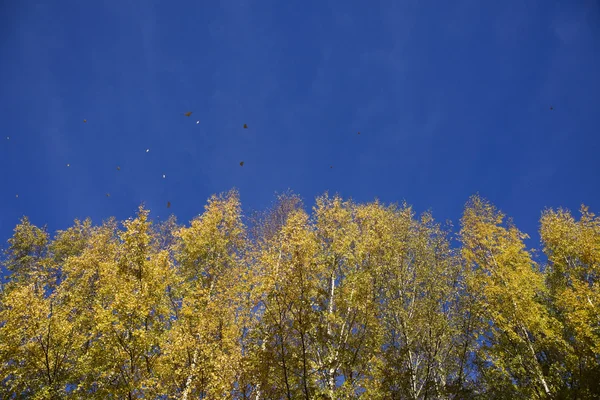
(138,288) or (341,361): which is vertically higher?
(138,288)

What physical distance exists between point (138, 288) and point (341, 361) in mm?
7196

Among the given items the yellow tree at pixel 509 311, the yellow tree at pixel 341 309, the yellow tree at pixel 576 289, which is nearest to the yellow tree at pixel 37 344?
the yellow tree at pixel 341 309

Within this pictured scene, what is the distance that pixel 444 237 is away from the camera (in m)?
18.4

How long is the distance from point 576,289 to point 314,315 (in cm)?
1248

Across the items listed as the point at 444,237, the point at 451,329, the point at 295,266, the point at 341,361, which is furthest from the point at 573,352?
the point at 295,266

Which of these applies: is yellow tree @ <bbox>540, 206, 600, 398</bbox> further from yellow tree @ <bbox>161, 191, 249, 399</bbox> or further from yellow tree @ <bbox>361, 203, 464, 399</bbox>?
yellow tree @ <bbox>161, 191, 249, 399</bbox>

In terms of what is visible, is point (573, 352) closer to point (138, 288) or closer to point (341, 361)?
point (341, 361)

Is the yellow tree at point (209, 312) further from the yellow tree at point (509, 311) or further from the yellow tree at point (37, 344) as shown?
the yellow tree at point (509, 311)

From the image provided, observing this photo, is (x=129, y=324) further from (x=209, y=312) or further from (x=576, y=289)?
(x=576, y=289)

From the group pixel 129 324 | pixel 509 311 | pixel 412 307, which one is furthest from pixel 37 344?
pixel 509 311

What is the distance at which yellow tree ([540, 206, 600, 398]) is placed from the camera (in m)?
11.7

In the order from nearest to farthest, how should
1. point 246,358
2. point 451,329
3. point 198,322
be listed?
point 246,358, point 198,322, point 451,329

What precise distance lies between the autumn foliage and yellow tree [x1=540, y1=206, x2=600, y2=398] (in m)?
0.08

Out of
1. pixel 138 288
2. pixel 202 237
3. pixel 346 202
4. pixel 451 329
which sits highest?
pixel 346 202
